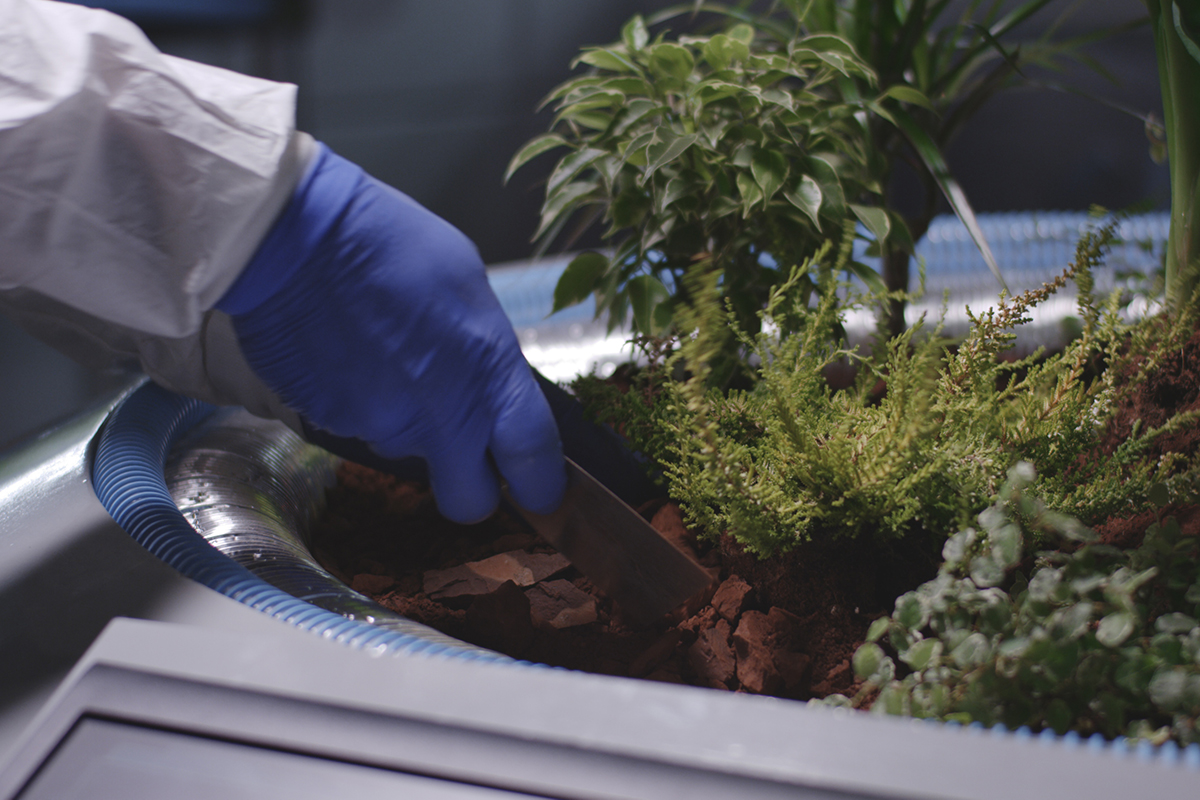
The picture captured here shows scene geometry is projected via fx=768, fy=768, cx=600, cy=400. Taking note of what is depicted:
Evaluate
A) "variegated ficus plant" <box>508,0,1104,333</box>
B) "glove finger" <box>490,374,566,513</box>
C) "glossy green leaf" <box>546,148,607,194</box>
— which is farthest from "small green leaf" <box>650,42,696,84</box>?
"glove finger" <box>490,374,566,513</box>

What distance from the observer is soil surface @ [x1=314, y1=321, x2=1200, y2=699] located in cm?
66

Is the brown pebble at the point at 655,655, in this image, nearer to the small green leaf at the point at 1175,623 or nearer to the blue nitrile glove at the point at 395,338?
the blue nitrile glove at the point at 395,338

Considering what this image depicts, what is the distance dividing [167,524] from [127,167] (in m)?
0.31

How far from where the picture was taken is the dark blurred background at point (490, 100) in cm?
246

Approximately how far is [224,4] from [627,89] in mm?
1894

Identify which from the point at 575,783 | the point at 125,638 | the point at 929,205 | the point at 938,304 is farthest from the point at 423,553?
the point at 938,304

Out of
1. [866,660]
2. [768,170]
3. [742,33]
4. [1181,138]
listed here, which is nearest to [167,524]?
[866,660]

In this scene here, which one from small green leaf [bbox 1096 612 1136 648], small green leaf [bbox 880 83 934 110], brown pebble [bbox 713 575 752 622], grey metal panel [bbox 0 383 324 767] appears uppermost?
small green leaf [bbox 880 83 934 110]

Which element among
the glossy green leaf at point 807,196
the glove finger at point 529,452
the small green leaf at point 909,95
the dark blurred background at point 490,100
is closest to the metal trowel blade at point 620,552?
the glove finger at point 529,452

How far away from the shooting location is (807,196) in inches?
33.5

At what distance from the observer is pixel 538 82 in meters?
2.82

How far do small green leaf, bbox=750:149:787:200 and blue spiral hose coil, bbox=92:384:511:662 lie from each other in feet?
1.82

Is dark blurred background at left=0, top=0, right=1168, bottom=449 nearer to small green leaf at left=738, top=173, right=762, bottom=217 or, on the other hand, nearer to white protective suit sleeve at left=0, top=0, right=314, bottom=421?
small green leaf at left=738, top=173, right=762, bottom=217

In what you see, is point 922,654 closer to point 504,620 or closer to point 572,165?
point 504,620
